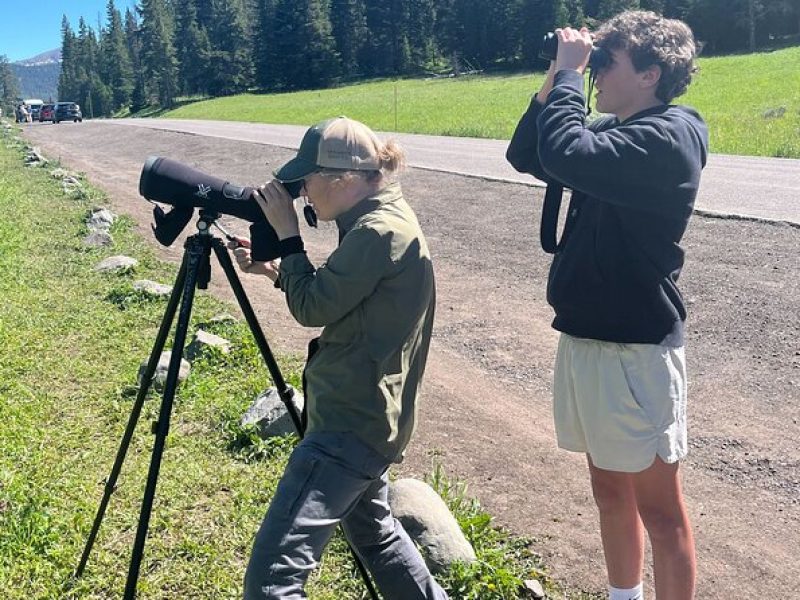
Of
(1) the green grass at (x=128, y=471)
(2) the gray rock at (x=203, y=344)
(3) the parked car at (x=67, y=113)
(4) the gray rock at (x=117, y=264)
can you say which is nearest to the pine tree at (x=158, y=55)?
(3) the parked car at (x=67, y=113)

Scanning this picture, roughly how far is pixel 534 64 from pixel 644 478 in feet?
235

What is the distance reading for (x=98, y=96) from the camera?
93875 millimetres

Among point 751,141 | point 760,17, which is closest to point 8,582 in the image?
point 751,141

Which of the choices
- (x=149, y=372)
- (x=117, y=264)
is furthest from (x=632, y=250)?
(x=117, y=264)

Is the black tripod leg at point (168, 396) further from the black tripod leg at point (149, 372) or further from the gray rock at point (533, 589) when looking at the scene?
the gray rock at point (533, 589)

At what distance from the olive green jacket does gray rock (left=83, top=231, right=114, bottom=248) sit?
901cm

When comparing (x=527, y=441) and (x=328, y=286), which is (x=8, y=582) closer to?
(x=328, y=286)

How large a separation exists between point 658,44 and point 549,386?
3.48m

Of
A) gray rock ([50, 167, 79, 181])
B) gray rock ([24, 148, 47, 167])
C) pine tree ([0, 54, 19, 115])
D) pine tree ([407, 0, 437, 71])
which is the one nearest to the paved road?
gray rock ([50, 167, 79, 181])

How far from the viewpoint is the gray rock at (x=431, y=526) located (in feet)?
10.8

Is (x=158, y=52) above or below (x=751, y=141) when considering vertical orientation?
above

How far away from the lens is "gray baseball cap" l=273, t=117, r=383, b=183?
236 centimetres

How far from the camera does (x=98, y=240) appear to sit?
423 inches

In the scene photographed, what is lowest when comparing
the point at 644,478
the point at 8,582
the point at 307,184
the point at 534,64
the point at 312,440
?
the point at 8,582
